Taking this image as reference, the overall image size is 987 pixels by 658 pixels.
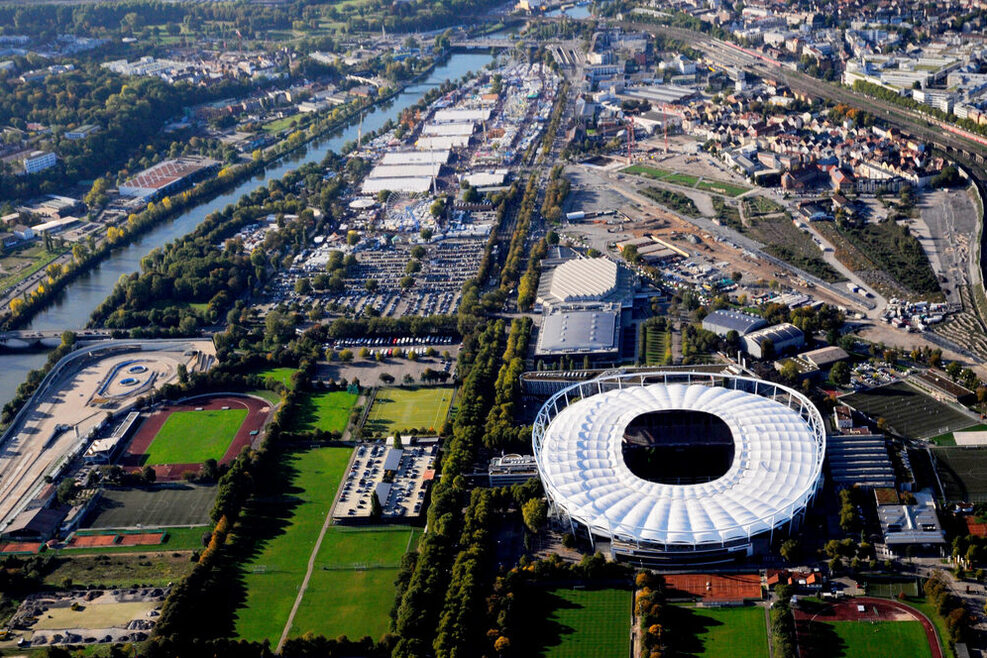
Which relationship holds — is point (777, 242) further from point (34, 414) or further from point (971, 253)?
point (34, 414)

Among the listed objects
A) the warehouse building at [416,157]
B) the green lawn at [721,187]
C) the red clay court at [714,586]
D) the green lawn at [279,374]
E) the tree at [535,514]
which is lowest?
the red clay court at [714,586]

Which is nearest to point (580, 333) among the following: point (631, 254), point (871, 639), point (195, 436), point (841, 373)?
point (631, 254)

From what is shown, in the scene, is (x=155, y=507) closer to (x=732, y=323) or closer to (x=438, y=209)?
(x=732, y=323)

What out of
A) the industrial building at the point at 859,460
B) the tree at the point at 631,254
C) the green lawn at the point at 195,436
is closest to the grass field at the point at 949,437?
the industrial building at the point at 859,460

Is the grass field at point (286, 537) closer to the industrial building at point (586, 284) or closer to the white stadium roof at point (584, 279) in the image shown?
the industrial building at point (586, 284)

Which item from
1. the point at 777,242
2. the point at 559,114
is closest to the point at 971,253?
the point at 777,242

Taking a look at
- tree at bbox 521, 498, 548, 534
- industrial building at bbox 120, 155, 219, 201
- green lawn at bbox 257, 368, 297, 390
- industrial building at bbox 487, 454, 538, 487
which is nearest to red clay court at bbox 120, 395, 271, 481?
green lawn at bbox 257, 368, 297, 390
